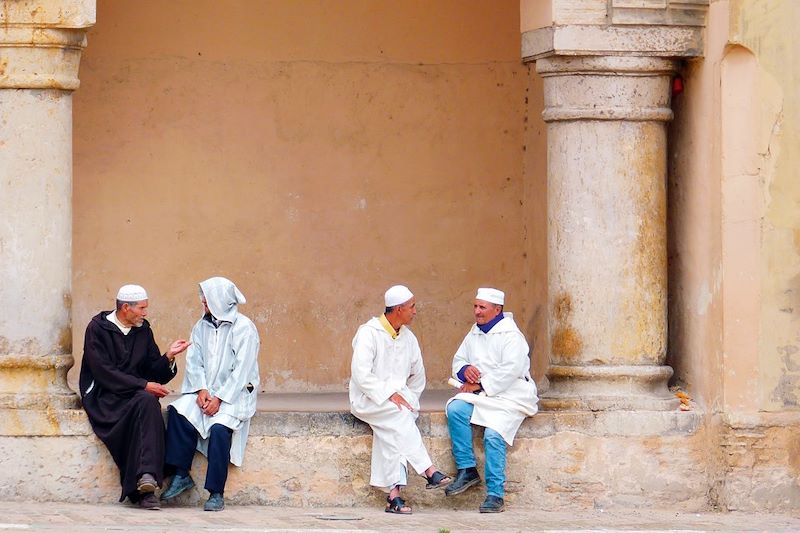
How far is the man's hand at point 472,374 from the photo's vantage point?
39.9 feet

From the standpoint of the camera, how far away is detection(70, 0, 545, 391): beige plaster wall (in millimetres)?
13828

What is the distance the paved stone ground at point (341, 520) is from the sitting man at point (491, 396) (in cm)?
24

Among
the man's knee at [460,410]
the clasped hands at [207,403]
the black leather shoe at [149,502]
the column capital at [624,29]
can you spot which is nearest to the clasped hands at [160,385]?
the clasped hands at [207,403]

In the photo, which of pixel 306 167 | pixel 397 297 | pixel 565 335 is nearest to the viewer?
pixel 397 297

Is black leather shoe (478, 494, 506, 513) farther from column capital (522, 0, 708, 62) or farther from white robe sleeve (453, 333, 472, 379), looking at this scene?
column capital (522, 0, 708, 62)

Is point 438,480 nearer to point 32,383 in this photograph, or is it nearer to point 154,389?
point 154,389

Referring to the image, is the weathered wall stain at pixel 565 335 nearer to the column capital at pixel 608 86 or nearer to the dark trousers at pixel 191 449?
the column capital at pixel 608 86

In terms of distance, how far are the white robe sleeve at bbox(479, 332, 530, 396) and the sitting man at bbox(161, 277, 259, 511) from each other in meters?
1.38

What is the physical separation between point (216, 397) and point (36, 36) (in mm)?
2325

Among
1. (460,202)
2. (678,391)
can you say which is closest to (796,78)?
(678,391)

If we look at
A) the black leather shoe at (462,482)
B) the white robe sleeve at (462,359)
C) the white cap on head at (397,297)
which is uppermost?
the white cap on head at (397,297)

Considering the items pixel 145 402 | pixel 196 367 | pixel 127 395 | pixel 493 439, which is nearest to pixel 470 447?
pixel 493 439

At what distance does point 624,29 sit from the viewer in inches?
482

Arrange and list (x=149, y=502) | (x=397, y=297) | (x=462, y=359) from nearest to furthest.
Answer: (x=149, y=502) → (x=397, y=297) → (x=462, y=359)
